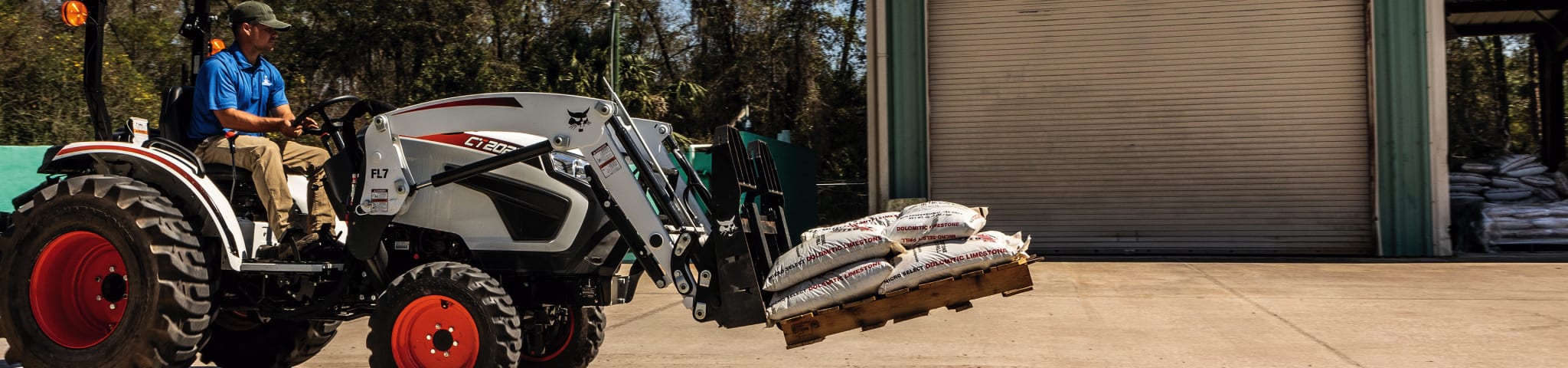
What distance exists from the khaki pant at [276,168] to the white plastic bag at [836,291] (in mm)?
2169

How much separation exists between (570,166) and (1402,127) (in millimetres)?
12760

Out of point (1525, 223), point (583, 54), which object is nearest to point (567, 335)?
point (1525, 223)

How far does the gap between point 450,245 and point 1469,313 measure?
7.24 metres

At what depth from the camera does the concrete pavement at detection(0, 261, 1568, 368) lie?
6.47 m

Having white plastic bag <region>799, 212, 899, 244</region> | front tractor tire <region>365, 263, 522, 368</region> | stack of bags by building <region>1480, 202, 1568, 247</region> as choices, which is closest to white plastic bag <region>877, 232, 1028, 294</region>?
white plastic bag <region>799, 212, 899, 244</region>

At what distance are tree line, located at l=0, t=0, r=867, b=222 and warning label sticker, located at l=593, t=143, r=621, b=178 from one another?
863 inches

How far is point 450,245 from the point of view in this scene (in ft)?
16.7

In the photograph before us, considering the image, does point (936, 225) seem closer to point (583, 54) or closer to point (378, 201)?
point (378, 201)

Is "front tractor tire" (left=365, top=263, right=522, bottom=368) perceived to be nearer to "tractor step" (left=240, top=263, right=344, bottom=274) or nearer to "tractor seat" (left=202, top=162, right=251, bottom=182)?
"tractor step" (left=240, top=263, right=344, bottom=274)

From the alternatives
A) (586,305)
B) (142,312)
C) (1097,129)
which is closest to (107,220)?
(142,312)

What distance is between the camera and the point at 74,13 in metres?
5.70

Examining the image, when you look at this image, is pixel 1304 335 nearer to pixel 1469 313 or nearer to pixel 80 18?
pixel 1469 313

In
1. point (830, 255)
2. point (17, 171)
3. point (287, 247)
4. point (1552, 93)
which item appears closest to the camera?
point (830, 255)

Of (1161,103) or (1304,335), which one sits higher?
(1161,103)
